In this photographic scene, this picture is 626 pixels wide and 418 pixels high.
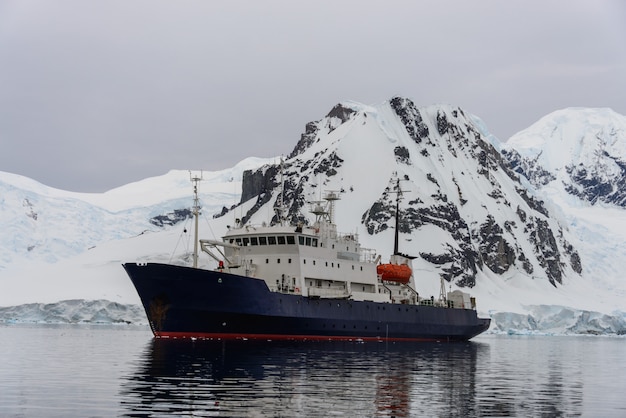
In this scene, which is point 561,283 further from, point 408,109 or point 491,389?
point 491,389

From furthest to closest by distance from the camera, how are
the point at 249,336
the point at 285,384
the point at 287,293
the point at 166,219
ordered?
the point at 166,219, the point at 287,293, the point at 249,336, the point at 285,384

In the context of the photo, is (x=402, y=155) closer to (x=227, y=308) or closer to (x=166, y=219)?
(x=166, y=219)

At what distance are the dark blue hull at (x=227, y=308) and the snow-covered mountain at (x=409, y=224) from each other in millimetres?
65363

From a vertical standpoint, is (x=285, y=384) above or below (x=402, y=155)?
below

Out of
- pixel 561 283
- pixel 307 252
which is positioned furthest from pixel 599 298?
pixel 307 252

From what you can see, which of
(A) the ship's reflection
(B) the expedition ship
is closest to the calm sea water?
(A) the ship's reflection

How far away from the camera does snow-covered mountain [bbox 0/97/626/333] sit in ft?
438

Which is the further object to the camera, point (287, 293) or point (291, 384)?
point (287, 293)

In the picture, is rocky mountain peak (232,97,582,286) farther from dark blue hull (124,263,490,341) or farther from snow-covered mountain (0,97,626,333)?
dark blue hull (124,263,490,341)

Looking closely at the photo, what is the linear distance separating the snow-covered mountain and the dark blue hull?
65.4 m

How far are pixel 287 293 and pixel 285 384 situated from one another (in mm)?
26121

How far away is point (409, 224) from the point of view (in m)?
151

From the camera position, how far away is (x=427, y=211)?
502ft

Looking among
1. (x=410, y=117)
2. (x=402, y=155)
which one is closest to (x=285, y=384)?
(x=402, y=155)
